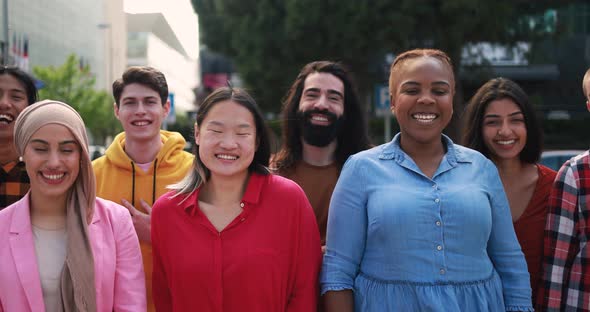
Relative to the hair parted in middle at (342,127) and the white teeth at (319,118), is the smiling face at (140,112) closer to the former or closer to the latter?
the hair parted in middle at (342,127)

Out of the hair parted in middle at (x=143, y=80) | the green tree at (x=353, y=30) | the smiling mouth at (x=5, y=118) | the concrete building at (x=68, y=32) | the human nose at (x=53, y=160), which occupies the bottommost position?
the human nose at (x=53, y=160)

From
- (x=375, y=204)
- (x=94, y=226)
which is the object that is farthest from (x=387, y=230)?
(x=94, y=226)

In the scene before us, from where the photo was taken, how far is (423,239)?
2809mm

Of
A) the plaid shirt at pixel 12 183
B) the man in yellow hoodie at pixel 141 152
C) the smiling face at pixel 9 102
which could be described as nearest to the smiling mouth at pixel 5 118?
the smiling face at pixel 9 102

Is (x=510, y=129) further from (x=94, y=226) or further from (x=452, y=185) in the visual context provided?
(x=94, y=226)

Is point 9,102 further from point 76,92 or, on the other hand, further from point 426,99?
point 76,92

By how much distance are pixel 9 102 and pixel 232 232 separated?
6.29 feet

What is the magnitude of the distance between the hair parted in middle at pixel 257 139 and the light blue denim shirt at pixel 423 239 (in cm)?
53

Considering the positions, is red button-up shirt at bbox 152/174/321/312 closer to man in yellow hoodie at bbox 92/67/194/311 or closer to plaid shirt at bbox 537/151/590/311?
man in yellow hoodie at bbox 92/67/194/311

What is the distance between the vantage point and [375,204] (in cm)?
286

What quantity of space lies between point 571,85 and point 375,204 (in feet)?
122

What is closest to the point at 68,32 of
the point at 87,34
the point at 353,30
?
the point at 87,34

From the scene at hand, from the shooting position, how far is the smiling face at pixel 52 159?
2.94m

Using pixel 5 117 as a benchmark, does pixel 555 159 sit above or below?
below
